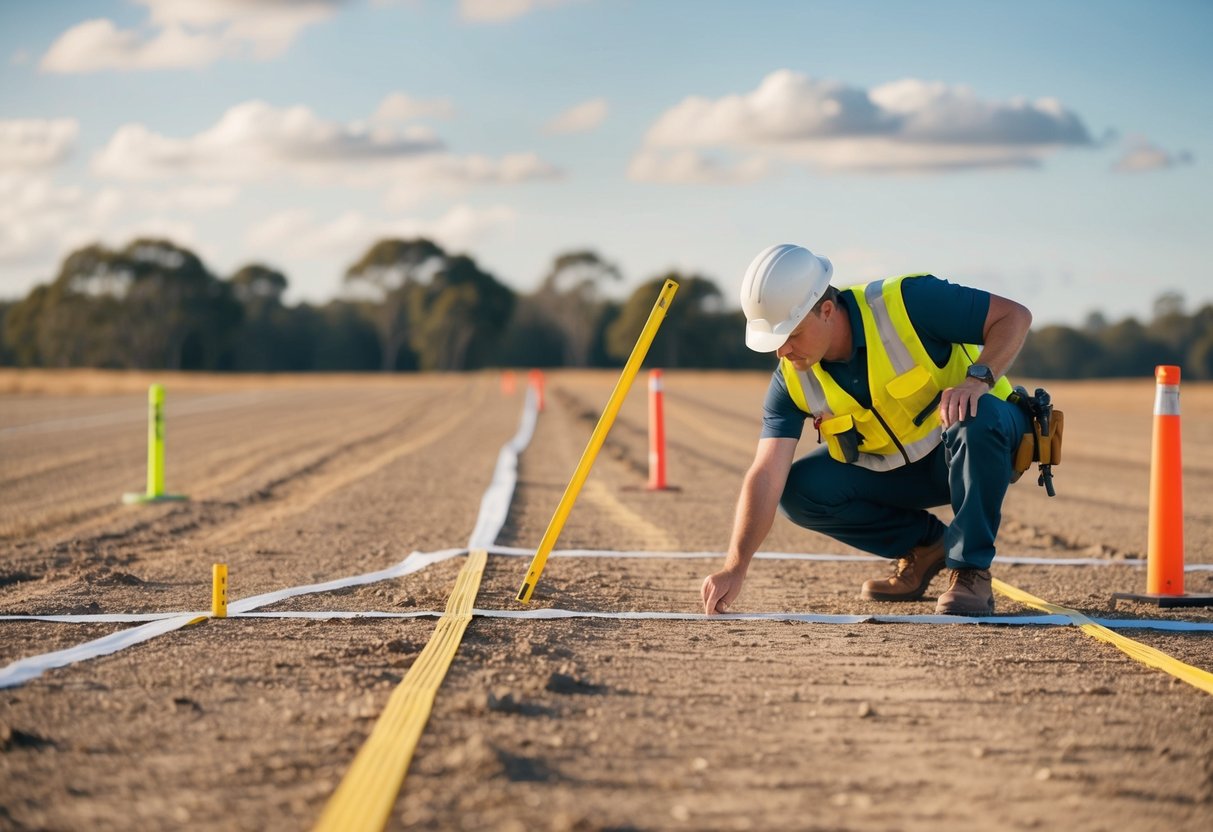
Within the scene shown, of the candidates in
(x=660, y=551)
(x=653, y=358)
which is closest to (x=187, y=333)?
(x=653, y=358)

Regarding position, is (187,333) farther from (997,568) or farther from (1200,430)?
(997,568)

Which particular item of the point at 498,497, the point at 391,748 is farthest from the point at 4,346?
the point at 391,748

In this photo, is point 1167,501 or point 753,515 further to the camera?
point 1167,501

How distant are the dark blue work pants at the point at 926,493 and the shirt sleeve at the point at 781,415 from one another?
0.38 metres

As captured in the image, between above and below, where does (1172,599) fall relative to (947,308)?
below

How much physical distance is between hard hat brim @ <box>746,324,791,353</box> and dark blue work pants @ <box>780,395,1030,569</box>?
79 centimetres

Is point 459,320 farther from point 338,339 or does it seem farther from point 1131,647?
point 1131,647

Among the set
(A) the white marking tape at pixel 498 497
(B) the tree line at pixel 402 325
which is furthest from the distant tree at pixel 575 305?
(A) the white marking tape at pixel 498 497

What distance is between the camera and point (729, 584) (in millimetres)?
4812

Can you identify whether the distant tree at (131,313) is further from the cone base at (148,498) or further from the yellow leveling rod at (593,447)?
the yellow leveling rod at (593,447)

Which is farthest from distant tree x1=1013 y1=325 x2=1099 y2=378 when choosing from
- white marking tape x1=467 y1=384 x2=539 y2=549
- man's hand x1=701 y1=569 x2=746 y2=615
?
man's hand x1=701 y1=569 x2=746 y2=615

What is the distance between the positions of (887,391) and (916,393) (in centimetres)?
13

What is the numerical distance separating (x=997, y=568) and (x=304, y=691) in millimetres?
4325

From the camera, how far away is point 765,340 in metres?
4.68
